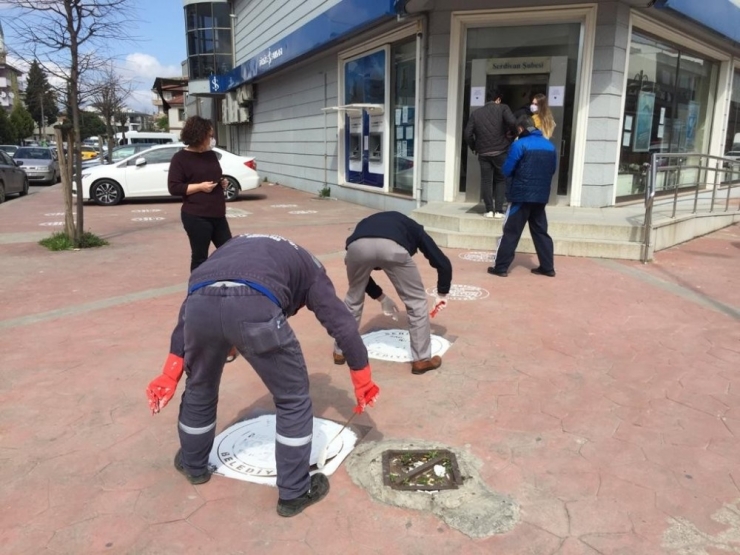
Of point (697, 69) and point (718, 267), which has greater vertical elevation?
point (697, 69)

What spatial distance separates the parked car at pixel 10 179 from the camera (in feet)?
52.4

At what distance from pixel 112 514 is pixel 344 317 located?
53.0 inches

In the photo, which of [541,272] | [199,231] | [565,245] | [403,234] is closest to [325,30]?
[565,245]

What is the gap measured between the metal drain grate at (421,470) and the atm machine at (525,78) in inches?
293

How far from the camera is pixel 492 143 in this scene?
827 centimetres

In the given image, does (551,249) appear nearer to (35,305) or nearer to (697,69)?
(35,305)

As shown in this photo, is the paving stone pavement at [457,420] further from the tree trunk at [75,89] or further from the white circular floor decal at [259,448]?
the tree trunk at [75,89]

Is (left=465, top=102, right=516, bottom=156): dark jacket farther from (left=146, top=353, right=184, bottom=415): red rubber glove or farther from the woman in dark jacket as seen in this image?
(left=146, top=353, right=184, bottom=415): red rubber glove

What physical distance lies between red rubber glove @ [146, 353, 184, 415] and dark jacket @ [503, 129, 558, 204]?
15.1ft

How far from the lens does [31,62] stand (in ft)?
27.0

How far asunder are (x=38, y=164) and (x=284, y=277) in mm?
24110

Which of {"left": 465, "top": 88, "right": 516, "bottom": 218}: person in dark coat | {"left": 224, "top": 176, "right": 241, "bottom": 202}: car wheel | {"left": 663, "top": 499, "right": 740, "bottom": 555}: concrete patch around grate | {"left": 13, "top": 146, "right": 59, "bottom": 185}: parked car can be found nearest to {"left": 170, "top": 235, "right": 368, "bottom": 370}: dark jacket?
{"left": 663, "top": 499, "right": 740, "bottom": 555}: concrete patch around grate

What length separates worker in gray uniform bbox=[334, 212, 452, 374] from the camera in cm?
366

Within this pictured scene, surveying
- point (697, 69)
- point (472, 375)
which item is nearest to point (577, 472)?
point (472, 375)
